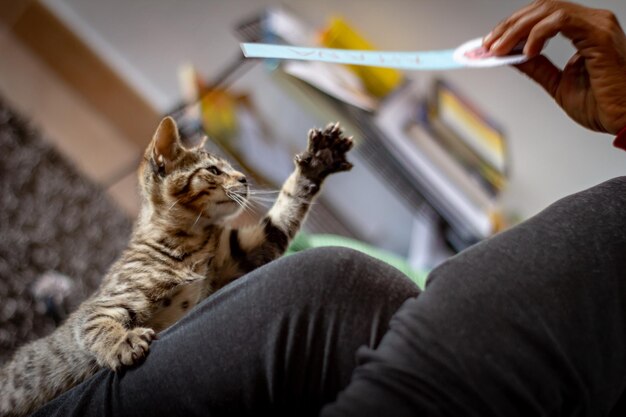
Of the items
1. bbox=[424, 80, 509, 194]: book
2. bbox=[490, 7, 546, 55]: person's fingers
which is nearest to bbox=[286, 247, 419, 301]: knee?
bbox=[490, 7, 546, 55]: person's fingers

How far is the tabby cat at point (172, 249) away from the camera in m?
0.81

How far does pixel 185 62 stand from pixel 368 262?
2.00 m

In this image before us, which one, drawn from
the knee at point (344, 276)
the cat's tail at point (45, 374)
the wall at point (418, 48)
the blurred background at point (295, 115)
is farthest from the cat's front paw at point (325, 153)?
the wall at point (418, 48)

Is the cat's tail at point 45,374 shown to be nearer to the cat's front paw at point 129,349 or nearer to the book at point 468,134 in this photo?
the cat's front paw at point 129,349

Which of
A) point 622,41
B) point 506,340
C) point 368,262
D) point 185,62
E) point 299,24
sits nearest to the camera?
point 506,340

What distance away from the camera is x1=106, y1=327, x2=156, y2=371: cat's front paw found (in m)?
0.66

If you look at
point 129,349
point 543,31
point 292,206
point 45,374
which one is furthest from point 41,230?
point 543,31

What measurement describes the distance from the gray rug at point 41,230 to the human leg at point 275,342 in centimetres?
92

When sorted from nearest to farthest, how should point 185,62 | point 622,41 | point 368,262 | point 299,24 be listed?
1. point 368,262
2. point 622,41
3. point 299,24
4. point 185,62

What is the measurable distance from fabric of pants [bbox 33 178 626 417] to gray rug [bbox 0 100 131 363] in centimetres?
95

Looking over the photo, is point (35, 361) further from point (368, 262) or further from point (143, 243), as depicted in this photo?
point (368, 262)

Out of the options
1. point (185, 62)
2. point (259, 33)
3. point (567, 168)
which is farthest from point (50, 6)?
point (567, 168)

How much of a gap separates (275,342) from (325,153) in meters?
0.36

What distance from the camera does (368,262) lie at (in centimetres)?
64
